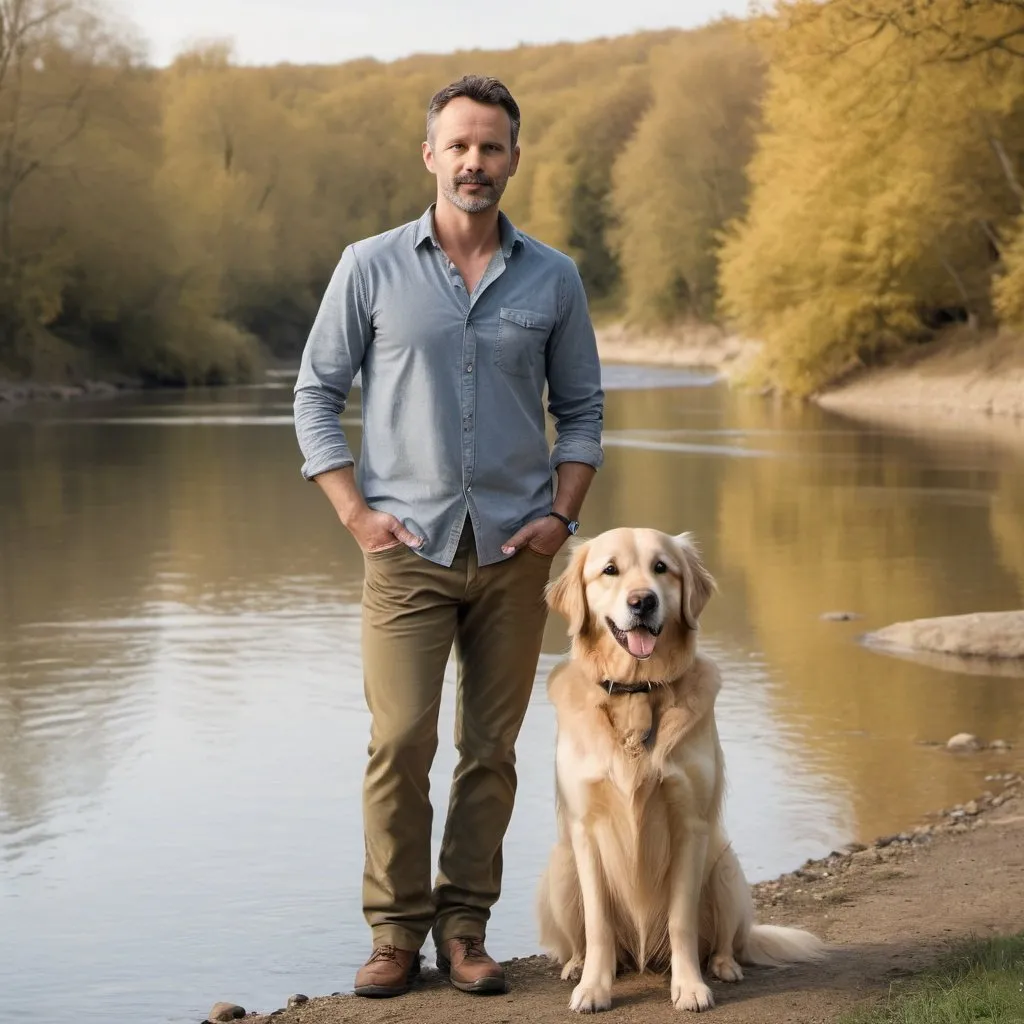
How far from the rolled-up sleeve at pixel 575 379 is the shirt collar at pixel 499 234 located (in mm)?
174

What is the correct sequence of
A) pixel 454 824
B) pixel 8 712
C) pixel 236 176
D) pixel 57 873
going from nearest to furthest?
pixel 454 824 < pixel 57 873 < pixel 8 712 < pixel 236 176

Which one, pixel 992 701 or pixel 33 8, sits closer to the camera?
pixel 992 701

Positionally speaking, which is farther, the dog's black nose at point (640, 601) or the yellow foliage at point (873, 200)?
the yellow foliage at point (873, 200)

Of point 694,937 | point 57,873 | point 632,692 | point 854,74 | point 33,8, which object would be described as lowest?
point 57,873

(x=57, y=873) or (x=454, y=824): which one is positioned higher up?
(x=454, y=824)

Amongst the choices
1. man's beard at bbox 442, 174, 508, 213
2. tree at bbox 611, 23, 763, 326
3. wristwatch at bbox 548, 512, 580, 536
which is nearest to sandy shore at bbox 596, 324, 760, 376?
tree at bbox 611, 23, 763, 326

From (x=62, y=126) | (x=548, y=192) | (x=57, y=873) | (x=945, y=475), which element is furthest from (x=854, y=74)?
(x=548, y=192)

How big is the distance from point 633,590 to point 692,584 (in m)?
0.23

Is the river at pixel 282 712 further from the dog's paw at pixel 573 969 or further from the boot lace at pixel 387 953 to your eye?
the dog's paw at pixel 573 969

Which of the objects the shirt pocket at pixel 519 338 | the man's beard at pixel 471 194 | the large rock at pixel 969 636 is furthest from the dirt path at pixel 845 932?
the large rock at pixel 969 636

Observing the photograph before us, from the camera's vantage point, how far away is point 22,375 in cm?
4331

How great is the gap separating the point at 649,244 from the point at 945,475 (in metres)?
42.6

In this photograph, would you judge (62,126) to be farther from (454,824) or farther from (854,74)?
(454,824)

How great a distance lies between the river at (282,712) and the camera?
6.12 meters
